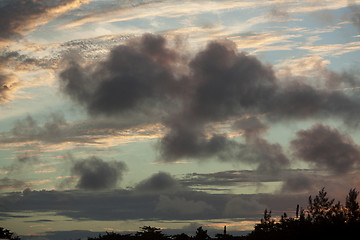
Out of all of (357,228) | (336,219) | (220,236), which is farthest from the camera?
(220,236)

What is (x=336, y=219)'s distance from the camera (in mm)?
40750

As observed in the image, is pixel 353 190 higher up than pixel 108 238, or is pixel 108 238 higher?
pixel 353 190

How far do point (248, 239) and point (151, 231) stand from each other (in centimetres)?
1988

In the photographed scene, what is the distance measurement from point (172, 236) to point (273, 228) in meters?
18.4

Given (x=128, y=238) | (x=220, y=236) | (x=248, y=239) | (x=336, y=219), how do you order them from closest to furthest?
(x=336, y=219)
(x=248, y=239)
(x=220, y=236)
(x=128, y=238)

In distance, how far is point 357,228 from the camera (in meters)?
36.5

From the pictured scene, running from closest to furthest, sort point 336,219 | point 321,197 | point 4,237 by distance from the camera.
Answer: point 336,219, point 4,237, point 321,197

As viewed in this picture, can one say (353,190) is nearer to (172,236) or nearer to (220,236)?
(220,236)

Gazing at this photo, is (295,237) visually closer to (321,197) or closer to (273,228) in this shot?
(273,228)

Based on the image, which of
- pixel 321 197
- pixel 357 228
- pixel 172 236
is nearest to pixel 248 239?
pixel 357 228

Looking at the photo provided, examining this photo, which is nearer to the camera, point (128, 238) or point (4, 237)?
point (4, 237)

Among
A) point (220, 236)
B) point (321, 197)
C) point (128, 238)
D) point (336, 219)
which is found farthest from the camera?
point (321, 197)

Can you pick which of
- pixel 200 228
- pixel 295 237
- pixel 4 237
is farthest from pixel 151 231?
pixel 295 237

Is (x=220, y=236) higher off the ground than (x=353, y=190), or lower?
lower
